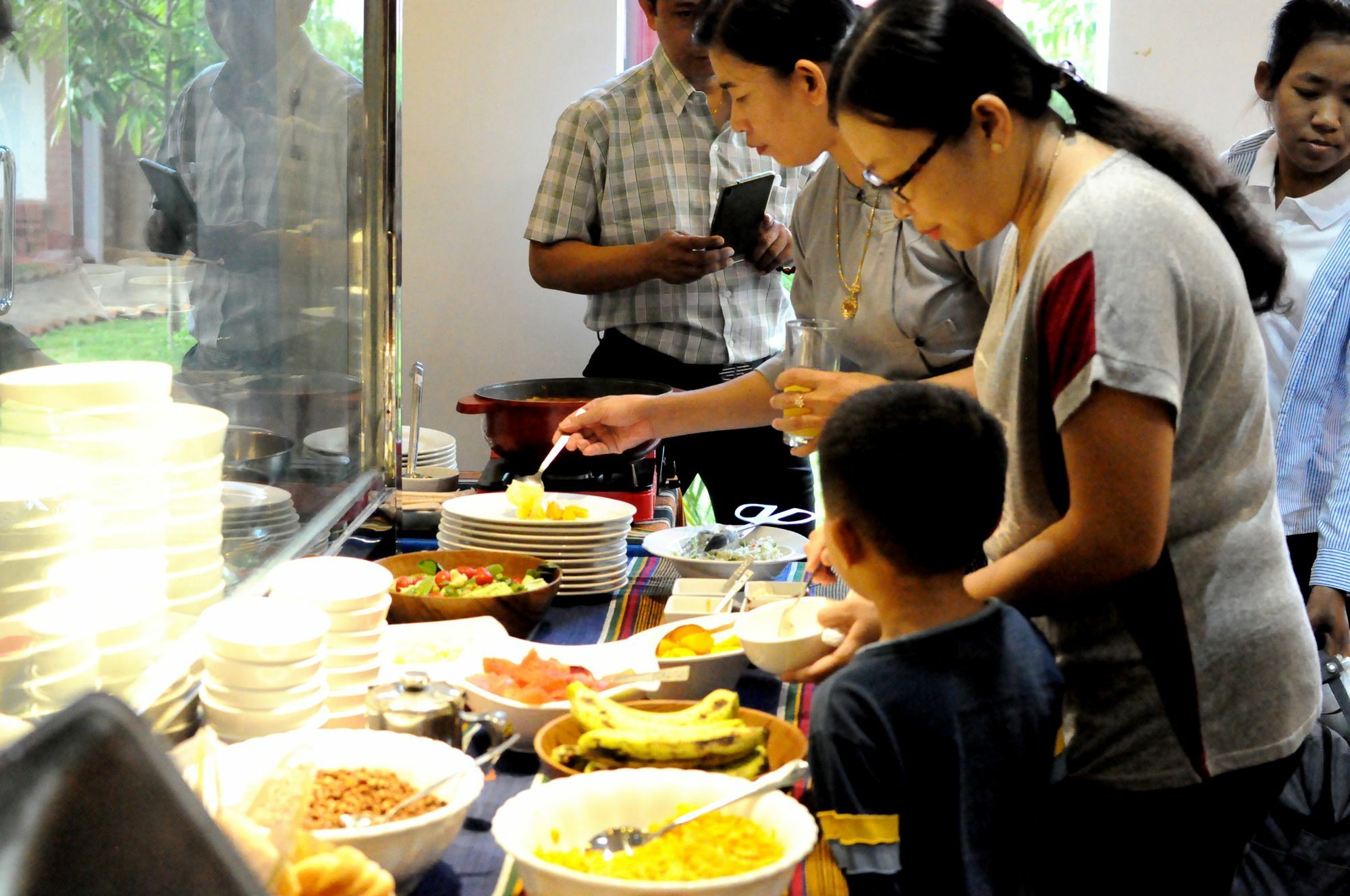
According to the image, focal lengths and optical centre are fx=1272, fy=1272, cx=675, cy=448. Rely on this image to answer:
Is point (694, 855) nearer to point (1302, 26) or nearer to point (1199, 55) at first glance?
point (1302, 26)

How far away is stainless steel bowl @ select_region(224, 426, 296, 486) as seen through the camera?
1765 millimetres

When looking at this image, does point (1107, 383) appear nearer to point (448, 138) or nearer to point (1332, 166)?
point (1332, 166)

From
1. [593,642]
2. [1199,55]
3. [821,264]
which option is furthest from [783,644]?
[1199,55]

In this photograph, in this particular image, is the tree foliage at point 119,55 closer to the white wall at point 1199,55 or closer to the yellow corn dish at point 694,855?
the yellow corn dish at point 694,855

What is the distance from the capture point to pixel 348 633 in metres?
1.48

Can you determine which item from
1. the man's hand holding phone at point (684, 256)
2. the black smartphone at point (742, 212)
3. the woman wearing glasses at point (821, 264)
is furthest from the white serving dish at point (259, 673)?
the man's hand holding phone at point (684, 256)

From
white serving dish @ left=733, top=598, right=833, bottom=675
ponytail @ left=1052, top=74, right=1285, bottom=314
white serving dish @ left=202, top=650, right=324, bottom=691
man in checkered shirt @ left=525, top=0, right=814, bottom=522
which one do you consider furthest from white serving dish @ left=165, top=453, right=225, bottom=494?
man in checkered shirt @ left=525, top=0, right=814, bottom=522

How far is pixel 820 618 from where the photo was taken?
159cm

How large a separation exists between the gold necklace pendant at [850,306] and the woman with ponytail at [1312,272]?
1.13 meters

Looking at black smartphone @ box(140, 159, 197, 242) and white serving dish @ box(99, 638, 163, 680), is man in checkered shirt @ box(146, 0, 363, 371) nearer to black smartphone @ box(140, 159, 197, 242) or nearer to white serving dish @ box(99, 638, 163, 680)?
black smartphone @ box(140, 159, 197, 242)

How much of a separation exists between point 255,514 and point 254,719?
A: 1.86ft

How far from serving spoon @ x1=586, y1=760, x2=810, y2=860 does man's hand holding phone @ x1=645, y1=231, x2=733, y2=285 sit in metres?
2.36

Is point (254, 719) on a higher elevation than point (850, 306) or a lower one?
lower

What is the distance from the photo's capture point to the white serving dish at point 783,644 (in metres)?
1.60
